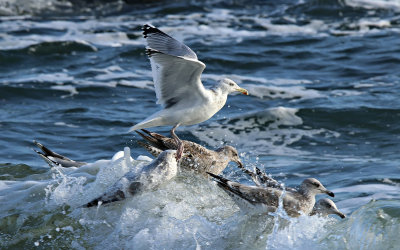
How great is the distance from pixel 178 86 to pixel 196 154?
82 cm

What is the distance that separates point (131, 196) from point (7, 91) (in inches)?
291

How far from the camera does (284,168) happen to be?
9234mm

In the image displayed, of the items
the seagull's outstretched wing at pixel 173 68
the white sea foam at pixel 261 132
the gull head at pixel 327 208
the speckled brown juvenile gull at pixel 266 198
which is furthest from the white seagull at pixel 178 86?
the white sea foam at pixel 261 132

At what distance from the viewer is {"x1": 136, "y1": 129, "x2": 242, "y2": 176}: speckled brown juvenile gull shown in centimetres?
740

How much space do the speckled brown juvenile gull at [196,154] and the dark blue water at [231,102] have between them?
0.38 m

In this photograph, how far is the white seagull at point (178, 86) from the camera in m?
6.75

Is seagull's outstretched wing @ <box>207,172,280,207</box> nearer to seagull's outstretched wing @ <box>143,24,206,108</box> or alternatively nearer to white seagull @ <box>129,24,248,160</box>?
white seagull @ <box>129,24,248,160</box>

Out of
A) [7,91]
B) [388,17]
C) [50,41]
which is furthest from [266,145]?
[388,17]

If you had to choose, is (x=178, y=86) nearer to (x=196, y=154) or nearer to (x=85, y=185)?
(x=196, y=154)

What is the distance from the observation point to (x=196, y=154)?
296 inches

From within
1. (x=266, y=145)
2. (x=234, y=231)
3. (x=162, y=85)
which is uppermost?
(x=162, y=85)

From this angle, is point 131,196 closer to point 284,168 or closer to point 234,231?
point 234,231

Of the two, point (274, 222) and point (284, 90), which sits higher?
point (274, 222)

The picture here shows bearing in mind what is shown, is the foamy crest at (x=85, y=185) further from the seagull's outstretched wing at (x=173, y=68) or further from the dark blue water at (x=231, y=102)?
the seagull's outstretched wing at (x=173, y=68)
